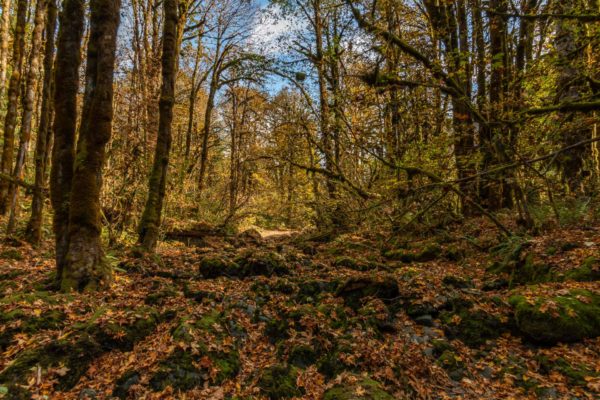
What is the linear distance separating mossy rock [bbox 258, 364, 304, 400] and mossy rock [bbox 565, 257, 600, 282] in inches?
177

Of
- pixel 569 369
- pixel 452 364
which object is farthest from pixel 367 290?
pixel 569 369

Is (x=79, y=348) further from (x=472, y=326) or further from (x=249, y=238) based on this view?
(x=249, y=238)

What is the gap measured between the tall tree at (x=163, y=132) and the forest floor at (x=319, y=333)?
154 centimetres

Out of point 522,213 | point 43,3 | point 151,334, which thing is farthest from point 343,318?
point 43,3

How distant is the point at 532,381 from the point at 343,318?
245cm

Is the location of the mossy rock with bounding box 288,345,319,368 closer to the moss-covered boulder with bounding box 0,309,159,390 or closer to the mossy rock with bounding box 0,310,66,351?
the moss-covered boulder with bounding box 0,309,159,390

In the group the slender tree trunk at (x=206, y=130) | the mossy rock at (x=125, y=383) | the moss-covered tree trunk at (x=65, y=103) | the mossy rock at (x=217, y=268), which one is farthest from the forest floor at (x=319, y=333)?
the slender tree trunk at (x=206, y=130)

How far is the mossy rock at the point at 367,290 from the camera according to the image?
5.76 meters

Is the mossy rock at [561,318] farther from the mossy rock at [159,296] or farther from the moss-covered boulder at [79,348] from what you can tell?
the mossy rock at [159,296]

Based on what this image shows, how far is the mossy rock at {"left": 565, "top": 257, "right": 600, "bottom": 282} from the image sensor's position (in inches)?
199

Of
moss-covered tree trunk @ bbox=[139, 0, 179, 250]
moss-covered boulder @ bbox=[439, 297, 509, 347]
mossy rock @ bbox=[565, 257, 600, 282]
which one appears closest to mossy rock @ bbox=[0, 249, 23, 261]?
moss-covered tree trunk @ bbox=[139, 0, 179, 250]

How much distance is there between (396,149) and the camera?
10906mm

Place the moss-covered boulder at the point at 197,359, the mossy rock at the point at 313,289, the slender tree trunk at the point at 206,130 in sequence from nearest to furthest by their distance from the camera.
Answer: the moss-covered boulder at the point at 197,359
the mossy rock at the point at 313,289
the slender tree trunk at the point at 206,130

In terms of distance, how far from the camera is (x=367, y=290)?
5902 mm
